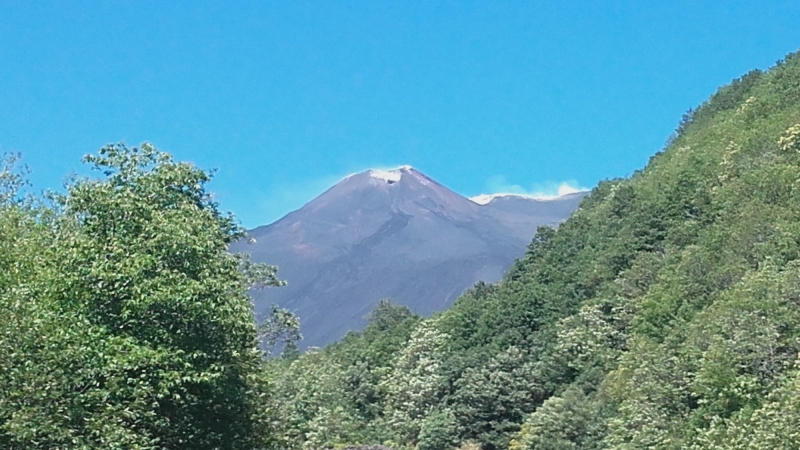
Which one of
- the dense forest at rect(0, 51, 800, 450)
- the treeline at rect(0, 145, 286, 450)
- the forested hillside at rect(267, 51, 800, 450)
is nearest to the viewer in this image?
the treeline at rect(0, 145, 286, 450)

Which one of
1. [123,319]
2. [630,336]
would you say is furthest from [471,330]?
[123,319]

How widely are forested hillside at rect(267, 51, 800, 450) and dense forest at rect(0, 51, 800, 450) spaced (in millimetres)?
138

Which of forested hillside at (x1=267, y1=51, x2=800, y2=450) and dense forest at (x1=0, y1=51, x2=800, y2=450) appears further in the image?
forested hillside at (x1=267, y1=51, x2=800, y2=450)

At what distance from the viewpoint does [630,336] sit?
50.8 m

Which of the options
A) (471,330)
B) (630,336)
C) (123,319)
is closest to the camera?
(123,319)

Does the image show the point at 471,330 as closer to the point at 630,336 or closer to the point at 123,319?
the point at 630,336

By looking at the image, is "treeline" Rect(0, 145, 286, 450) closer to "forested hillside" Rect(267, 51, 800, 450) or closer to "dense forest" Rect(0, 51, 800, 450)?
"dense forest" Rect(0, 51, 800, 450)

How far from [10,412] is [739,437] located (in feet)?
56.9

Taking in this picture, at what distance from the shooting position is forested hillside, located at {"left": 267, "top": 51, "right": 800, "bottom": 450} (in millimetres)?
28844

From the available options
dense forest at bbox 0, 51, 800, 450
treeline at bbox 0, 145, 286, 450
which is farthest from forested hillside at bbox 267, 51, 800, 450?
treeline at bbox 0, 145, 286, 450

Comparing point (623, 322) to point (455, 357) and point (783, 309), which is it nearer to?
point (455, 357)

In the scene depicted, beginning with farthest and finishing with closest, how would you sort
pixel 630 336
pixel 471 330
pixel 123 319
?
pixel 471 330
pixel 630 336
pixel 123 319

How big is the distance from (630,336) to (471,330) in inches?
811

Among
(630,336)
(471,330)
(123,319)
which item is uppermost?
(471,330)
